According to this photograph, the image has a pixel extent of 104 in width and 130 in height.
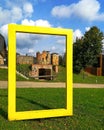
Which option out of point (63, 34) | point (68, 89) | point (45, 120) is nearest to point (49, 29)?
point (63, 34)

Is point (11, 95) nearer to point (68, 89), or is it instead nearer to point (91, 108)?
point (68, 89)

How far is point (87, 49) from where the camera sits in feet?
178

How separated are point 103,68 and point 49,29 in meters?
53.3

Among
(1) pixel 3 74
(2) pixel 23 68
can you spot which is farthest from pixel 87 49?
(2) pixel 23 68

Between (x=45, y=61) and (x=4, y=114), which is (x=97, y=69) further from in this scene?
(x=4, y=114)

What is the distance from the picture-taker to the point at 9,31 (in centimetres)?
793

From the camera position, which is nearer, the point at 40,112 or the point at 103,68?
the point at 40,112

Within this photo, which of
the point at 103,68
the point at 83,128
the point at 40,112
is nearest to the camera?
the point at 83,128

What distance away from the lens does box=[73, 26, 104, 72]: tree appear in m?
53.7

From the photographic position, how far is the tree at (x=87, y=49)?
5372 centimetres

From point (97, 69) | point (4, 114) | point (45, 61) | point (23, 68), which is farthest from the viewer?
point (97, 69)

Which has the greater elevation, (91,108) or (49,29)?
(49,29)

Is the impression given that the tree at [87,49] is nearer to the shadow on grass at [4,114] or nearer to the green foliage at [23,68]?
the green foliage at [23,68]

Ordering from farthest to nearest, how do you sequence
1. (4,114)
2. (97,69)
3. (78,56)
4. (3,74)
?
(97,69)
(78,56)
(3,74)
(4,114)
